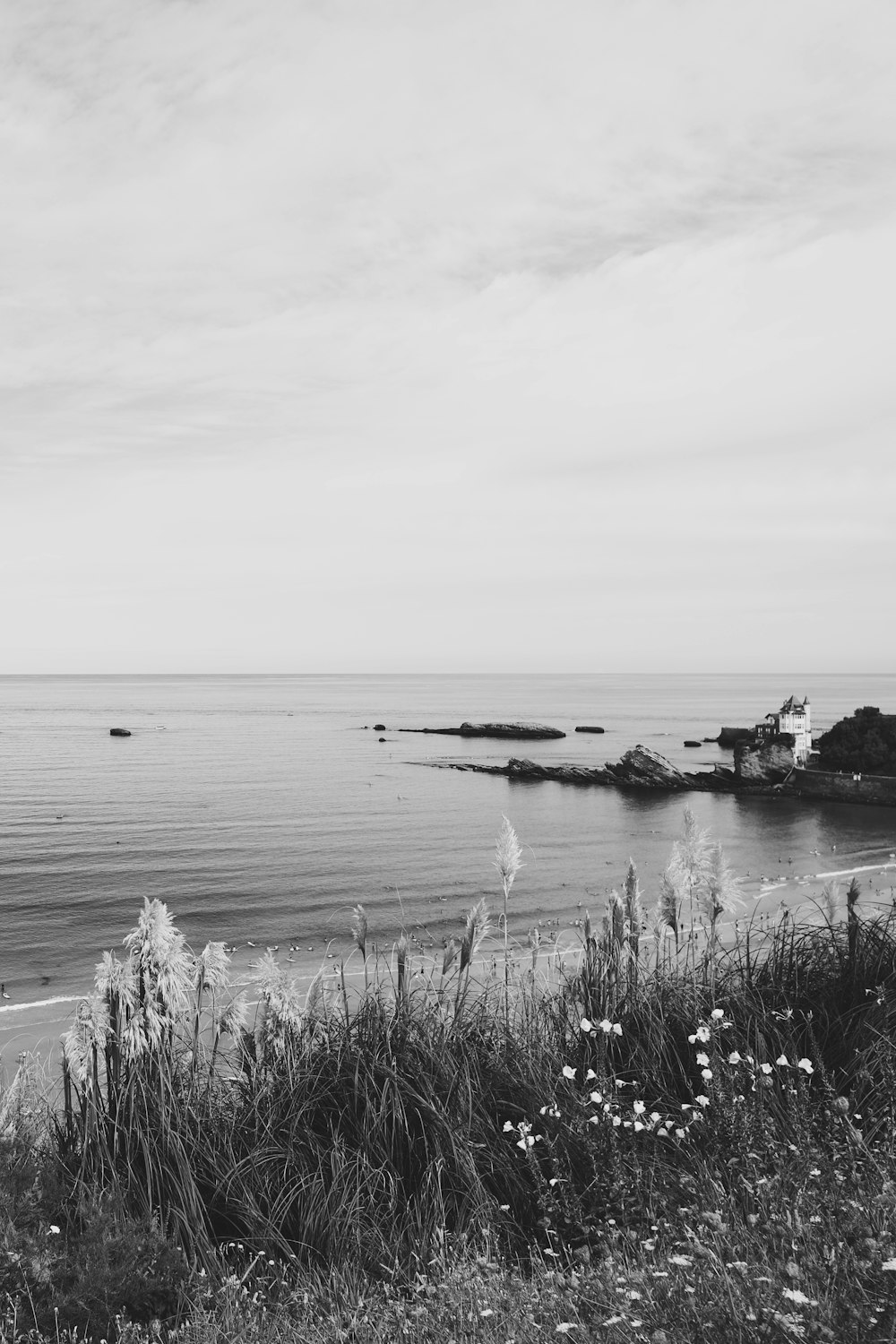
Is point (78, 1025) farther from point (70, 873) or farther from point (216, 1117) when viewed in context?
point (70, 873)

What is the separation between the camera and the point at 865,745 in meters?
57.2

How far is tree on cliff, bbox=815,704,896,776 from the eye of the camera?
55.9 meters

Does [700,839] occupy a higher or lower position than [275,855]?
higher

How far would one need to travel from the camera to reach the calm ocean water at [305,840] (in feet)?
81.6

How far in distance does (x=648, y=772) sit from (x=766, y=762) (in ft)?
26.5

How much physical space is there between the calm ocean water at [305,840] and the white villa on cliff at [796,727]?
6.70 metres

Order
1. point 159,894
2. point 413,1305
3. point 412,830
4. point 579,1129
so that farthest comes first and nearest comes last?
point 412,830
point 159,894
point 579,1129
point 413,1305

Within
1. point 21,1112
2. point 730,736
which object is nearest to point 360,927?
point 21,1112

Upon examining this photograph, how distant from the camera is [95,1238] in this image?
4.81 m

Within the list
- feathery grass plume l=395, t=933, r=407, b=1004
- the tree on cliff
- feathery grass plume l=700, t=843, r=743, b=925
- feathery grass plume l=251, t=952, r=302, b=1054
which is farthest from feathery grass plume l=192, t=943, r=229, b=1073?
the tree on cliff

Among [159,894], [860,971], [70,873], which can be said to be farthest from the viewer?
[70,873]

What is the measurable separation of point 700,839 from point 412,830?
34.7 metres

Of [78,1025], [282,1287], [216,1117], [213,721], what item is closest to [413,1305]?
[282,1287]

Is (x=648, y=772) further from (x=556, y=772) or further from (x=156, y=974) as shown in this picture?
(x=156, y=974)
